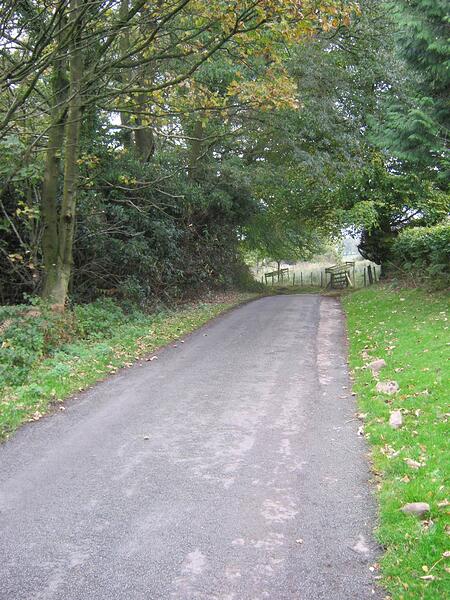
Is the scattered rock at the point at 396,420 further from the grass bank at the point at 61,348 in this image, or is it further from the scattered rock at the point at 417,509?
the grass bank at the point at 61,348

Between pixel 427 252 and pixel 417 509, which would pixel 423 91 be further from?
pixel 417 509

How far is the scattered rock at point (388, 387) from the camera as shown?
698 cm

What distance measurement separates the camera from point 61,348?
377 inches

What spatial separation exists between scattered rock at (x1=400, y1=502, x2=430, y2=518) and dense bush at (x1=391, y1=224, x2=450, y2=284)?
39.1 ft

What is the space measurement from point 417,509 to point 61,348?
737 centimetres

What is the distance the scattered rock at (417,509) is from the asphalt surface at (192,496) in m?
0.29

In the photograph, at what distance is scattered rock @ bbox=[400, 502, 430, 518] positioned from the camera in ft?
12.7

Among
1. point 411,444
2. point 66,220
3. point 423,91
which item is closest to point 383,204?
point 423,91

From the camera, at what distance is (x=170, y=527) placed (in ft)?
12.9

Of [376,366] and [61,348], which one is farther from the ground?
[61,348]

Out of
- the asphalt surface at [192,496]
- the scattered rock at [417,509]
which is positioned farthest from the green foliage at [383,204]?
the scattered rock at [417,509]

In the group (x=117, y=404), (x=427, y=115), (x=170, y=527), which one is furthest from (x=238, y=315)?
(x=170, y=527)

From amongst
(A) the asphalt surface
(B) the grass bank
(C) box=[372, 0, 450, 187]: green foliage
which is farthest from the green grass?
(B) the grass bank

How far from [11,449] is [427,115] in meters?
11.5
